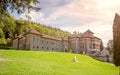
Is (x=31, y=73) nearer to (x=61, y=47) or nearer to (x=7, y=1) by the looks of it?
(x=7, y=1)

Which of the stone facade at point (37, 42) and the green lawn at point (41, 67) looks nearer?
the green lawn at point (41, 67)

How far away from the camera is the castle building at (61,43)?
275 ft

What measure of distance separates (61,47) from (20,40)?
2451cm

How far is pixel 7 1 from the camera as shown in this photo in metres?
17.3

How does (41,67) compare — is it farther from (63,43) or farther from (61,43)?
(63,43)

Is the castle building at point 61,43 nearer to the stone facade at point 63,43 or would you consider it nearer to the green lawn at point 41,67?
the stone facade at point 63,43

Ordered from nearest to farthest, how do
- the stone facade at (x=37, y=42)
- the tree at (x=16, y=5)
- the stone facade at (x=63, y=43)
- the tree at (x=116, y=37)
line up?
the tree at (x=16, y=5) < the tree at (x=116, y=37) < the stone facade at (x=37, y=42) < the stone facade at (x=63, y=43)

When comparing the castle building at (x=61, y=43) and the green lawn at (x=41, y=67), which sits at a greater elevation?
the castle building at (x=61, y=43)

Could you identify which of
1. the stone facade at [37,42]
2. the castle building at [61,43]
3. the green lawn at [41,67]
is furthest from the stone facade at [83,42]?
the green lawn at [41,67]

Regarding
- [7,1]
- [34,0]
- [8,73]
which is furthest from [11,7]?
[8,73]

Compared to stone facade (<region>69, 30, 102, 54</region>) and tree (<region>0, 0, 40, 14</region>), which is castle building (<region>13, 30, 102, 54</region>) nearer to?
stone facade (<region>69, 30, 102, 54</region>)

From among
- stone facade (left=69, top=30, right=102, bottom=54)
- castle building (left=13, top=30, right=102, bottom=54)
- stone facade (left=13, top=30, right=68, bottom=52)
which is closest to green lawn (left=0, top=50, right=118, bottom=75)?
stone facade (left=13, top=30, right=68, bottom=52)

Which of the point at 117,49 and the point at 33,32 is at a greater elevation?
the point at 33,32

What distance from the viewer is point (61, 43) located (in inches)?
4067
